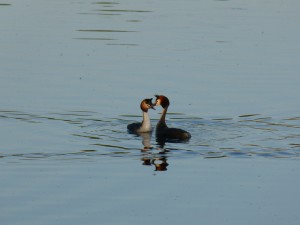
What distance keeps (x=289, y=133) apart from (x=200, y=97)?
12.2ft

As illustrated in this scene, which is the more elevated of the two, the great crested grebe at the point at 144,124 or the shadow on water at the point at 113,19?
the shadow on water at the point at 113,19

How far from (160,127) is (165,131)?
57 cm

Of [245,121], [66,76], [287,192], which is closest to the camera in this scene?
[287,192]

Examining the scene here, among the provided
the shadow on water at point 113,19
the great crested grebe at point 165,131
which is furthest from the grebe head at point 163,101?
the shadow on water at point 113,19

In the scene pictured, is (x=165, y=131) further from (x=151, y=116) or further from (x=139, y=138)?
(x=151, y=116)

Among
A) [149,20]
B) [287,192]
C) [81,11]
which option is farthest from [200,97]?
[81,11]

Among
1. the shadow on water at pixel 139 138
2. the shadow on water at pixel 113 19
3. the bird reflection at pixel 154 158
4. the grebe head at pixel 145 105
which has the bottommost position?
the bird reflection at pixel 154 158

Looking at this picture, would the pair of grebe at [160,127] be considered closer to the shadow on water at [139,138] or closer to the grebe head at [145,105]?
the grebe head at [145,105]

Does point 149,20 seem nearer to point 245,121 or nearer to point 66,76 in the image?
point 66,76

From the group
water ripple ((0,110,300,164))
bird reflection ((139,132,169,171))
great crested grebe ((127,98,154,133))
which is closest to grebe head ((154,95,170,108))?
great crested grebe ((127,98,154,133))

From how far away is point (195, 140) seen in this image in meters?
19.3

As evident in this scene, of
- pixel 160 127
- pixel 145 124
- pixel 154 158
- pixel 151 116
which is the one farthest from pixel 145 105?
pixel 154 158

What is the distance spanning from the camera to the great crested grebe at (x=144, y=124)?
2002cm

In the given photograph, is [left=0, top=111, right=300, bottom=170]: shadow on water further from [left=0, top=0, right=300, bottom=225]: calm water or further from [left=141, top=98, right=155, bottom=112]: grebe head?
[left=141, top=98, right=155, bottom=112]: grebe head
